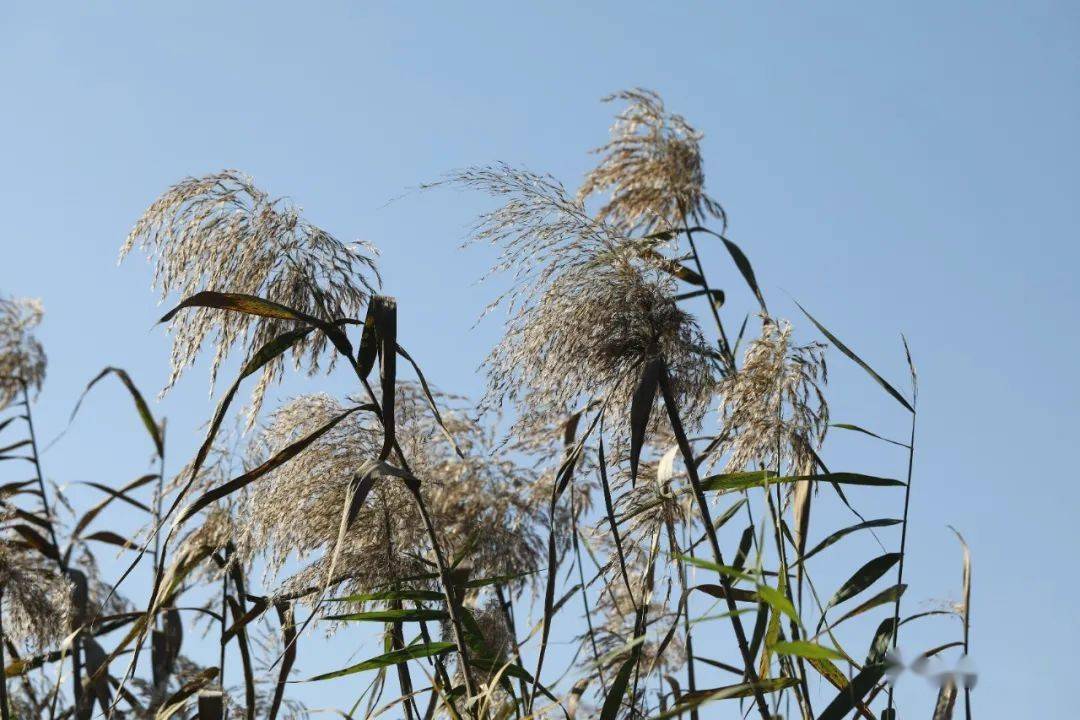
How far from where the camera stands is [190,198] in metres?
3.01

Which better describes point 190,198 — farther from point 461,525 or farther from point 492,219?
point 461,525

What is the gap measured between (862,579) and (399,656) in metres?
0.96

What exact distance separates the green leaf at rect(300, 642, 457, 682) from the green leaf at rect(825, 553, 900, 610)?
2.56ft

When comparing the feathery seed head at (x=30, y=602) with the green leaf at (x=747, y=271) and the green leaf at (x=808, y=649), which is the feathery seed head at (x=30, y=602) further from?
the green leaf at (x=808, y=649)

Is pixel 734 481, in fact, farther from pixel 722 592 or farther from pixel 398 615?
pixel 398 615

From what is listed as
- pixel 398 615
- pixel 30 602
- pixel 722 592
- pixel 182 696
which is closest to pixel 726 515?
→ pixel 722 592

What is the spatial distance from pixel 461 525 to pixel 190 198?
1.50 metres

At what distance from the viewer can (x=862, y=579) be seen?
2555 millimetres

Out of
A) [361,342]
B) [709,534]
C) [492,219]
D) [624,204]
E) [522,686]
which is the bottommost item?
[522,686]

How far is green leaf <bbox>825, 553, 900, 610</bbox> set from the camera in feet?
8.32

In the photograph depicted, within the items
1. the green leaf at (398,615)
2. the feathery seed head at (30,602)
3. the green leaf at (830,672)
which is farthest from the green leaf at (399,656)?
the feathery seed head at (30,602)

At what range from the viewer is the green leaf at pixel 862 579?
2.54 metres

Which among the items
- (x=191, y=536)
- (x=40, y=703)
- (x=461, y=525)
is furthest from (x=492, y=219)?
(x=40, y=703)

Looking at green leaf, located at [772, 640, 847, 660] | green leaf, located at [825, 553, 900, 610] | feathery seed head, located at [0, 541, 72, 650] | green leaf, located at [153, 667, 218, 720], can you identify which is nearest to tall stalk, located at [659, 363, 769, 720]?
green leaf, located at [825, 553, 900, 610]
